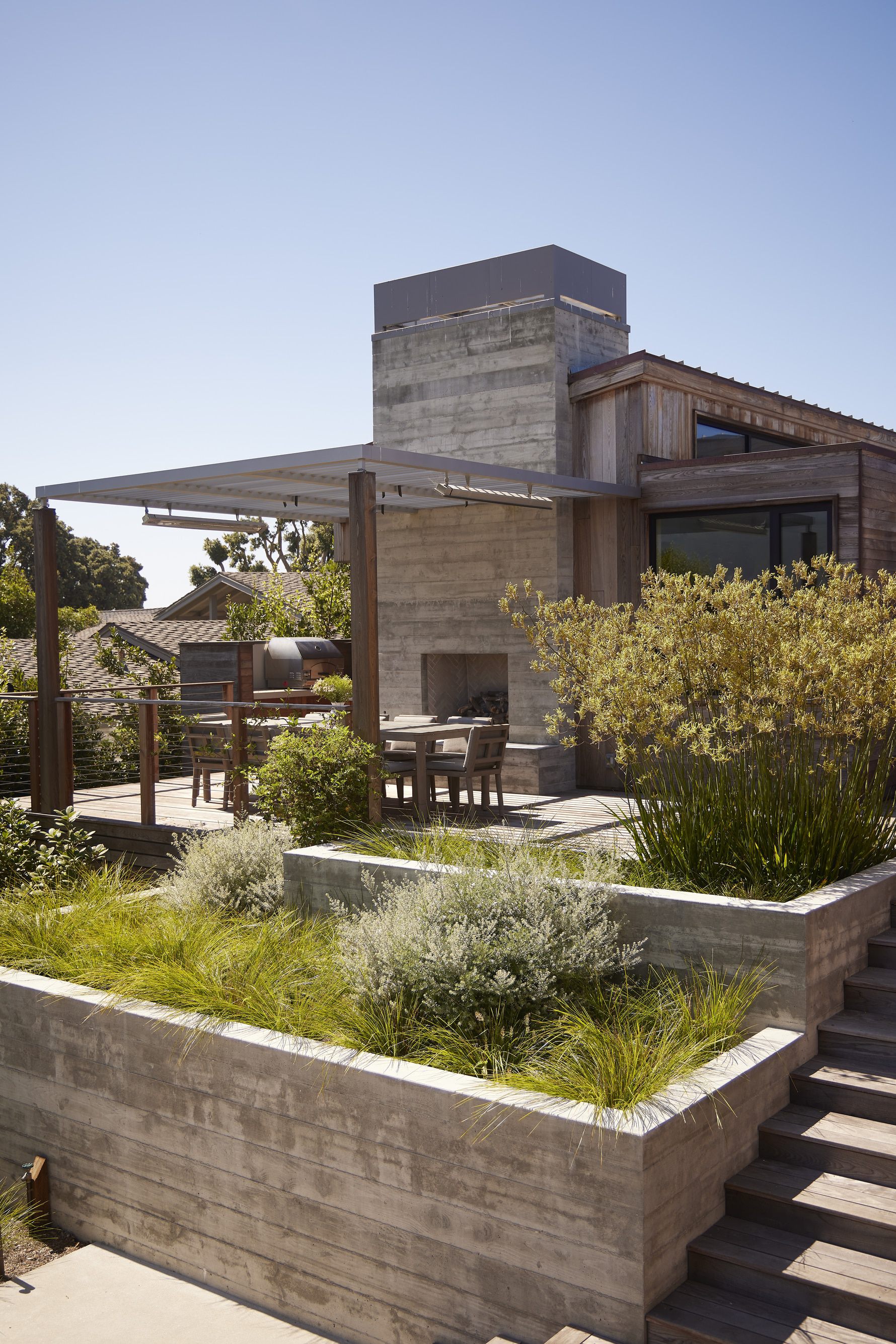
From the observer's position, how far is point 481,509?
1059 cm

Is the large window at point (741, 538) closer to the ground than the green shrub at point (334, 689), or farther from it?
farther from it

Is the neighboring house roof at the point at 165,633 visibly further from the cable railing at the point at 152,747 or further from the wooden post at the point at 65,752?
the wooden post at the point at 65,752

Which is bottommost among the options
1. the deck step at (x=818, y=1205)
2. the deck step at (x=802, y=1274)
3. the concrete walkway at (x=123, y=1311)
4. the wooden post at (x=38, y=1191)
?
the concrete walkway at (x=123, y=1311)

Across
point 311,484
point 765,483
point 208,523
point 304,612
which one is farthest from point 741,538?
point 304,612

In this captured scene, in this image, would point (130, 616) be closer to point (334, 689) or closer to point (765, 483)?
point (334, 689)

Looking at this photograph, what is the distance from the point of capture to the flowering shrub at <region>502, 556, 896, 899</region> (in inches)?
201

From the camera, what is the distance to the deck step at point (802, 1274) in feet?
11.3

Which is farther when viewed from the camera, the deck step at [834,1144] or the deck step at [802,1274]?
the deck step at [834,1144]

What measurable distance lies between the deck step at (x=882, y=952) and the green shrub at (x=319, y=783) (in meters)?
3.26

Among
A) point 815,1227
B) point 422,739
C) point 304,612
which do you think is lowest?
point 815,1227

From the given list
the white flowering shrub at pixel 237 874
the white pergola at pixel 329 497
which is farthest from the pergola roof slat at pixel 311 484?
the white flowering shrub at pixel 237 874

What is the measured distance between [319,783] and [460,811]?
195 centimetres

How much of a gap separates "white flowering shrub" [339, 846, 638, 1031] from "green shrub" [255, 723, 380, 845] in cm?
190

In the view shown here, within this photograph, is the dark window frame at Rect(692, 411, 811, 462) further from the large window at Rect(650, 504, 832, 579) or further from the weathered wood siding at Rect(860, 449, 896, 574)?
the weathered wood siding at Rect(860, 449, 896, 574)
